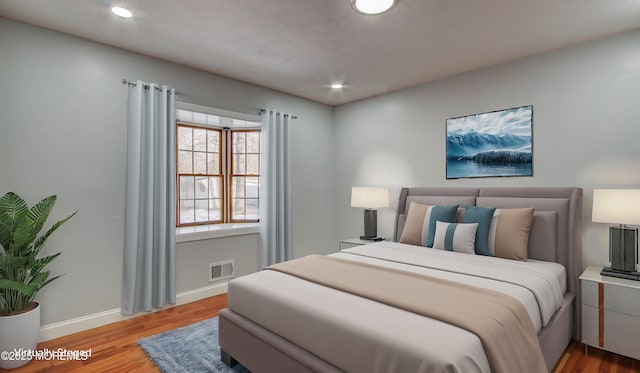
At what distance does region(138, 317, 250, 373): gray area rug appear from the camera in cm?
226

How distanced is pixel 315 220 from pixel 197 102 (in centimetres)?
231

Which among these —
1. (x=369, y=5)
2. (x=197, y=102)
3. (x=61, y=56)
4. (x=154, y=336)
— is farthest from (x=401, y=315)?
(x=61, y=56)

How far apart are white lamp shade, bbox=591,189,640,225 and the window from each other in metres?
3.71

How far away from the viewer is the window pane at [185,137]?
4.11 m

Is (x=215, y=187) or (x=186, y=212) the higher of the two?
(x=215, y=187)

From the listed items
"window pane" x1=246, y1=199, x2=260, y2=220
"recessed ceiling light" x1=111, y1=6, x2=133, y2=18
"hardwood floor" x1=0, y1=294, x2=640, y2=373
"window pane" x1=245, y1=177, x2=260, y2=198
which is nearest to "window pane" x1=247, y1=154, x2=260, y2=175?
"window pane" x1=245, y1=177, x2=260, y2=198

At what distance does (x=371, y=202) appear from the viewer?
4.15m

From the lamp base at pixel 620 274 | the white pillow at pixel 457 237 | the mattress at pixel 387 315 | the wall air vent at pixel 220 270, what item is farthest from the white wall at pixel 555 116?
the wall air vent at pixel 220 270

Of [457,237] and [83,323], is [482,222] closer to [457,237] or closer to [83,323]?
[457,237]

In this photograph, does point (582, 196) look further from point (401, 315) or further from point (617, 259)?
point (401, 315)

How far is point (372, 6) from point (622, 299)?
2.76 m

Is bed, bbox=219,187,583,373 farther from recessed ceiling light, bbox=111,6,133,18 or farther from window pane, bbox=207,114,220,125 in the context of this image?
window pane, bbox=207,114,220,125

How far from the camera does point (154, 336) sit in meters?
2.72

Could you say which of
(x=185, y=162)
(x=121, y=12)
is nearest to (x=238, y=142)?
(x=185, y=162)
